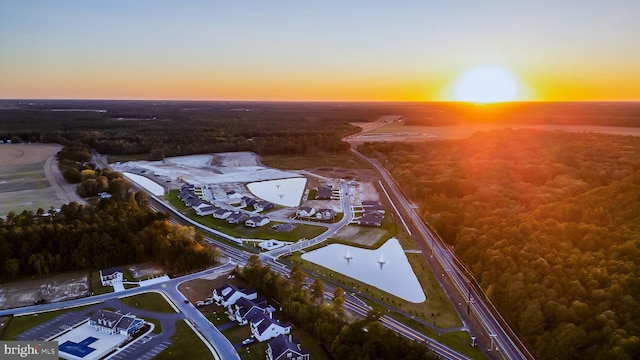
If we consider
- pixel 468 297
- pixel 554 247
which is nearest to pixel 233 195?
pixel 468 297

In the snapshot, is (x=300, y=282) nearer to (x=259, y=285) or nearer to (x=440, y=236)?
(x=259, y=285)

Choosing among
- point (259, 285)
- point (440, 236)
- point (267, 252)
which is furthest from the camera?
point (440, 236)

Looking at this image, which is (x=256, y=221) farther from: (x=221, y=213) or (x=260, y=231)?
(x=221, y=213)

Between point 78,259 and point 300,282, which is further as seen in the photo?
point 78,259

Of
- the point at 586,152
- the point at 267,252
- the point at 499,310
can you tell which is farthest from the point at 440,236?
the point at 586,152

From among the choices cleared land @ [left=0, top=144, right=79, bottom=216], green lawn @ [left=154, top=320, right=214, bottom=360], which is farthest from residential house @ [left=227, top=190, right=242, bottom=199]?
green lawn @ [left=154, top=320, right=214, bottom=360]
